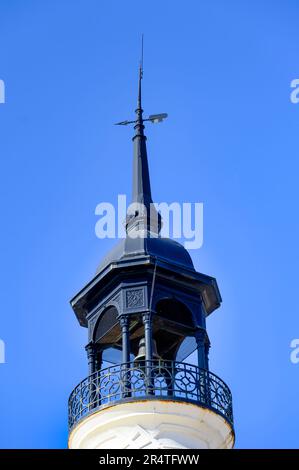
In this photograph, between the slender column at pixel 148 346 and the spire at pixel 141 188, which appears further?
the spire at pixel 141 188

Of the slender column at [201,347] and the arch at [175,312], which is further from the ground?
the arch at [175,312]

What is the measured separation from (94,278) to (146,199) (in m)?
2.76

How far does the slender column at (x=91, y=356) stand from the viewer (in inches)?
1332

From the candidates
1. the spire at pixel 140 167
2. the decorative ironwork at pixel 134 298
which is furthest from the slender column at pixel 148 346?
the spire at pixel 140 167

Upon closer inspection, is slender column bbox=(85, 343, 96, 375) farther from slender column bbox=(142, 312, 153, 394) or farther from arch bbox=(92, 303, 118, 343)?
slender column bbox=(142, 312, 153, 394)

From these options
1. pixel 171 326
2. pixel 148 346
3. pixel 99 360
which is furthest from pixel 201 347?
pixel 99 360

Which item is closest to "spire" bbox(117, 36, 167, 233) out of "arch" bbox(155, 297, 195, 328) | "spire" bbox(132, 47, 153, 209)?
"spire" bbox(132, 47, 153, 209)

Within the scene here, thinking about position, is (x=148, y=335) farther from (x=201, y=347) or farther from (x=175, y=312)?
(x=175, y=312)

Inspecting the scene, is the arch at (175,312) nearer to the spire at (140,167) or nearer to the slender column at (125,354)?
the slender column at (125,354)

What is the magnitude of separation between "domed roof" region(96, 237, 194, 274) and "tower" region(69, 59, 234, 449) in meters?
0.02

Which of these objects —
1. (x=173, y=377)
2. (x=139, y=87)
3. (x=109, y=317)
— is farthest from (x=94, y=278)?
(x=139, y=87)

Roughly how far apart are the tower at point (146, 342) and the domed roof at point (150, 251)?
0.02 meters

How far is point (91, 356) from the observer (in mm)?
34188
